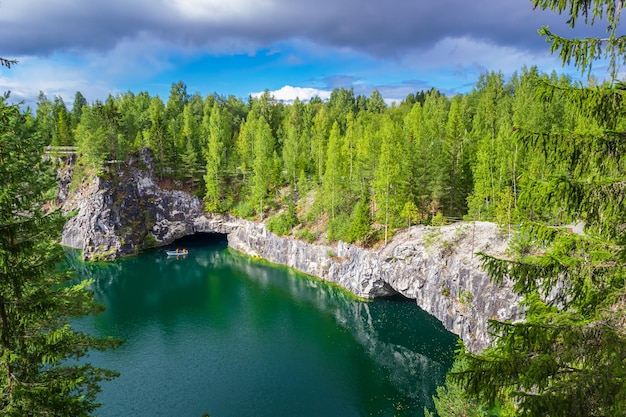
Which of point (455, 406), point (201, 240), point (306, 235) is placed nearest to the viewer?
point (455, 406)

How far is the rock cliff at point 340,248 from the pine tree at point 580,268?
83.3 ft

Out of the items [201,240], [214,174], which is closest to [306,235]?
[214,174]

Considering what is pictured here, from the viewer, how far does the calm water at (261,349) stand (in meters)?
29.6

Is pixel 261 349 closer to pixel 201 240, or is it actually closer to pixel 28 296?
pixel 28 296

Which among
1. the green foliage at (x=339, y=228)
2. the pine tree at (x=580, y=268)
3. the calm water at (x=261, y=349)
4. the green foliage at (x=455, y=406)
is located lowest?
the calm water at (x=261, y=349)

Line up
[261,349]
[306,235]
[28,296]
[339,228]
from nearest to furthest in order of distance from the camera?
[28,296] → [261,349] → [339,228] → [306,235]

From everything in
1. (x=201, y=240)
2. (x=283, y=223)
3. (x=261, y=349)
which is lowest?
(x=261, y=349)

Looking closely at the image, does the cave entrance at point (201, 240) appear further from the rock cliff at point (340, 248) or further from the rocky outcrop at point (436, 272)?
the rocky outcrop at point (436, 272)

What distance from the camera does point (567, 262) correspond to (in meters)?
A: 7.30

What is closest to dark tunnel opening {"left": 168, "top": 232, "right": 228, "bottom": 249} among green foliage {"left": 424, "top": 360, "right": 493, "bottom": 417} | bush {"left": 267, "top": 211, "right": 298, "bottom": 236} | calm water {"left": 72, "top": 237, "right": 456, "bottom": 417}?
bush {"left": 267, "top": 211, "right": 298, "bottom": 236}

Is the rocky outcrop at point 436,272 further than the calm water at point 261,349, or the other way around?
the rocky outcrop at point 436,272

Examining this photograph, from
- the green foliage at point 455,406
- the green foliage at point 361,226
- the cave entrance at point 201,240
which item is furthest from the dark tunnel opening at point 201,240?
the green foliage at point 455,406

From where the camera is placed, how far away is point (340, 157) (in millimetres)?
60375

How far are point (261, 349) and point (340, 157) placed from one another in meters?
32.2
